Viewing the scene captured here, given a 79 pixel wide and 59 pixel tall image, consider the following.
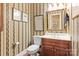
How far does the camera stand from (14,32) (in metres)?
1.23

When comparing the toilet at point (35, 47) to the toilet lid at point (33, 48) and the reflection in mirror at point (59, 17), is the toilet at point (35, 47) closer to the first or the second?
the toilet lid at point (33, 48)

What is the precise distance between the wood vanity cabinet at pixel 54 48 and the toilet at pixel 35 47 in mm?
42

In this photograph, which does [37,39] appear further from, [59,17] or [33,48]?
[59,17]

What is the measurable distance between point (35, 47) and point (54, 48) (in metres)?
0.16

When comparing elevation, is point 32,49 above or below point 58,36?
below

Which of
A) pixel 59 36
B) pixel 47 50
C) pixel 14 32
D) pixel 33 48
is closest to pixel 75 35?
pixel 59 36

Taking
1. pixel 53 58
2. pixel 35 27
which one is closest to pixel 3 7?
pixel 35 27

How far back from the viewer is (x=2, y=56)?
1248 mm

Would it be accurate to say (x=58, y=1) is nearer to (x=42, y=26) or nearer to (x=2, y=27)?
(x=42, y=26)

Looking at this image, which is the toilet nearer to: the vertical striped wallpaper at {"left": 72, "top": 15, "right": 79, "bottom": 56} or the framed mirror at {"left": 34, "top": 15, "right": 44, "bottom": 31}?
the framed mirror at {"left": 34, "top": 15, "right": 44, "bottom": 31}

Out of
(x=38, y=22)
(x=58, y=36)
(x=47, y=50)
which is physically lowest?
(x=47, y=50)

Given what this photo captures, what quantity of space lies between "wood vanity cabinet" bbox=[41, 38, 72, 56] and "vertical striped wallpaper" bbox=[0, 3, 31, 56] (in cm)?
15

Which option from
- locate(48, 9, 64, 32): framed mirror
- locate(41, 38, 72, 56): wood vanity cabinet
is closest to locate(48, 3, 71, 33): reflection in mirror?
locate(48, 9, 64, 32): framed mirror

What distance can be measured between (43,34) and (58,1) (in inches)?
12.3
